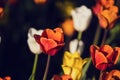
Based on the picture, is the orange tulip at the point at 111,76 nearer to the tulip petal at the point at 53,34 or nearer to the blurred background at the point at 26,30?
the tulip petal at the point at 53,34

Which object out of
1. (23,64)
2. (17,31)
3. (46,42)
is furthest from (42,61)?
(46,42)

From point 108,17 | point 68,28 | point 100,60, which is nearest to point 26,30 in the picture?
point 68,28

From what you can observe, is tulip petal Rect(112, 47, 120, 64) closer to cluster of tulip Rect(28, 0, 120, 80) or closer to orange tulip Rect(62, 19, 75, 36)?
cluster of tulip Rect(28, 0, 120, 80)

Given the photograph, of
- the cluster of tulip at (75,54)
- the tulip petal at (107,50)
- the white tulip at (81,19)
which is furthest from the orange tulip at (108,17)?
the tulip petal at (107,50)

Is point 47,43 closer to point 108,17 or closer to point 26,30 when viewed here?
point 108,17

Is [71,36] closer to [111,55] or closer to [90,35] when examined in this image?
[90,35]

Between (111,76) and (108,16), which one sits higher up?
(108,16)
